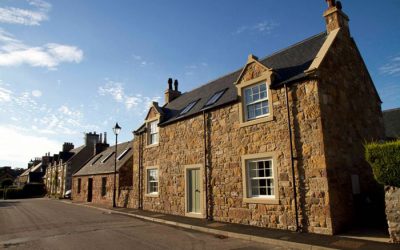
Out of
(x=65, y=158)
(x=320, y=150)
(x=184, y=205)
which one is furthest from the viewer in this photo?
(x=65, y=158)

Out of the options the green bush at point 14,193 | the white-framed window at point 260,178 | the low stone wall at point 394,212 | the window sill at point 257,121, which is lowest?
the green bush at point 14,193

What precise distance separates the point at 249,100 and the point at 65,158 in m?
42.9

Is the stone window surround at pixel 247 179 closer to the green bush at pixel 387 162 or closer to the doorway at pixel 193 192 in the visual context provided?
the doorway at pixel 193 192

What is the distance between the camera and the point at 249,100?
12.8 m

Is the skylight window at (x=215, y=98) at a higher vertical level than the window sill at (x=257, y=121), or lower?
higher

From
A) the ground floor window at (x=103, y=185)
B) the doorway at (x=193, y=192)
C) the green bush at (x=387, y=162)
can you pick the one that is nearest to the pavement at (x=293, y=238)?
the green bush at (x=387, y=162)

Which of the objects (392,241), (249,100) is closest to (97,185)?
(249,100)

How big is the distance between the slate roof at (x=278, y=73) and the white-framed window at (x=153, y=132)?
34.1 inches

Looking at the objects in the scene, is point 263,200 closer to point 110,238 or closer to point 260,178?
point 260,178

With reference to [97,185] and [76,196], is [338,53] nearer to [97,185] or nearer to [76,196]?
[97,185]

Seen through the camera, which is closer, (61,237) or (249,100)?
(61,237)

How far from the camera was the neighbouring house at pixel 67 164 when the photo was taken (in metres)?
43.3

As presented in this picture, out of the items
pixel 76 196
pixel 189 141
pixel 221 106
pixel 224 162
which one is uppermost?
pixel 221 106

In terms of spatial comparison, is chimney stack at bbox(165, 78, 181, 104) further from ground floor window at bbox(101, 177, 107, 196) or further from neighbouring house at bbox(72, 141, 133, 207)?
ground floor window at bbox(101, 177, 107, 196)
